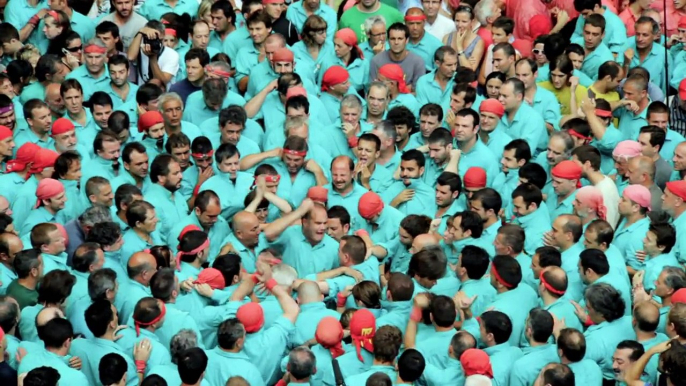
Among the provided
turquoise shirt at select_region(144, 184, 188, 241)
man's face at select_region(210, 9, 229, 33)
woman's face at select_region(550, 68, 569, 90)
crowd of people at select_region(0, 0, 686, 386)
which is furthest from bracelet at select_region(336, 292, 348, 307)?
man's face at select_region(210, 9, 229, 33)

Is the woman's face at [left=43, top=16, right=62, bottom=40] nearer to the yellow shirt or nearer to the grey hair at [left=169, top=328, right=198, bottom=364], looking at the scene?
the yellow shirt

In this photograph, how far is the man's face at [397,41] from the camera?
16125 mm

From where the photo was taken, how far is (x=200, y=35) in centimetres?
1619

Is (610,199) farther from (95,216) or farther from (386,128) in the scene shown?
(95,216)

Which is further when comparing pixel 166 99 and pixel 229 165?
pixel 166 99

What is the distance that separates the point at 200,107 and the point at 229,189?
5.99 feet

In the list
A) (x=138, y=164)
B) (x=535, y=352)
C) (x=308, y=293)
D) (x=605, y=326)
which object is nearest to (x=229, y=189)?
(x=138, y=164)

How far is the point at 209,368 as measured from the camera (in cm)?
1084

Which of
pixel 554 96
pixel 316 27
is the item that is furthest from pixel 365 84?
pixel 554 96

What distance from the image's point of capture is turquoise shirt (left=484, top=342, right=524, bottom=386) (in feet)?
36.1

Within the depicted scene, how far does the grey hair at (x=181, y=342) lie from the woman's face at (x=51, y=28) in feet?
22.3

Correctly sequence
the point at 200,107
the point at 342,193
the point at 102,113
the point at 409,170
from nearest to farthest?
1. the point at 342,193
2. the point at 409,170
3. the point at 102,113
4. the point at 200,107

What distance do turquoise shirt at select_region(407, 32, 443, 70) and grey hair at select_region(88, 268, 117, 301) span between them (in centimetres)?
637

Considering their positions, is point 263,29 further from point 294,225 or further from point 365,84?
point 294,225
